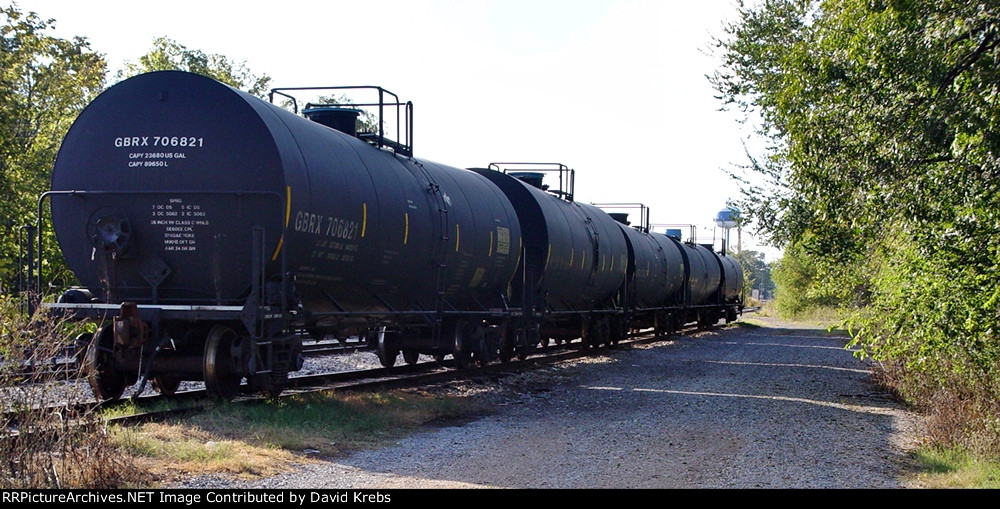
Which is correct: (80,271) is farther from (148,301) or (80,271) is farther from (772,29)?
(772,29)

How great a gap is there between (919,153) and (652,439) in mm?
4080

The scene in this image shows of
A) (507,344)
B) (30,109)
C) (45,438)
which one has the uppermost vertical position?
(30,109)

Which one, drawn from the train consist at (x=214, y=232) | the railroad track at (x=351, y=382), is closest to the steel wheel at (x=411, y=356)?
the railroad track at (x=351, y=382)

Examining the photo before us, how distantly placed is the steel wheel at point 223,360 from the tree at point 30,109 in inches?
258

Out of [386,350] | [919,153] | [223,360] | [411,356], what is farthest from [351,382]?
[919,153]

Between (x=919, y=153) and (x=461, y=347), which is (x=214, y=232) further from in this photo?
(x=919, y=153)

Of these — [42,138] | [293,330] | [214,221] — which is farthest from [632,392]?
[42,138]

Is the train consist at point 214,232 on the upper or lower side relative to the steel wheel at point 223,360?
upper

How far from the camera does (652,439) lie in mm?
10086

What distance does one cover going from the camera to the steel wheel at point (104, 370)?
10016 mm

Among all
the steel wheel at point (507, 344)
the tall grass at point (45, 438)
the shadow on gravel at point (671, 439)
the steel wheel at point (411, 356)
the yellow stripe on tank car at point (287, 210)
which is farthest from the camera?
the steel wheel at point (507, 344)

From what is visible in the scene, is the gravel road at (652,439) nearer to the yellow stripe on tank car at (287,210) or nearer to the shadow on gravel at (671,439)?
the shadow on gravel at (671,439)

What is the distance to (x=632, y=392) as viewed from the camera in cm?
1477

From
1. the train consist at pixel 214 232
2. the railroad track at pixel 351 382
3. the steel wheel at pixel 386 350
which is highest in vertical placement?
the train consist at pixel 214 232
